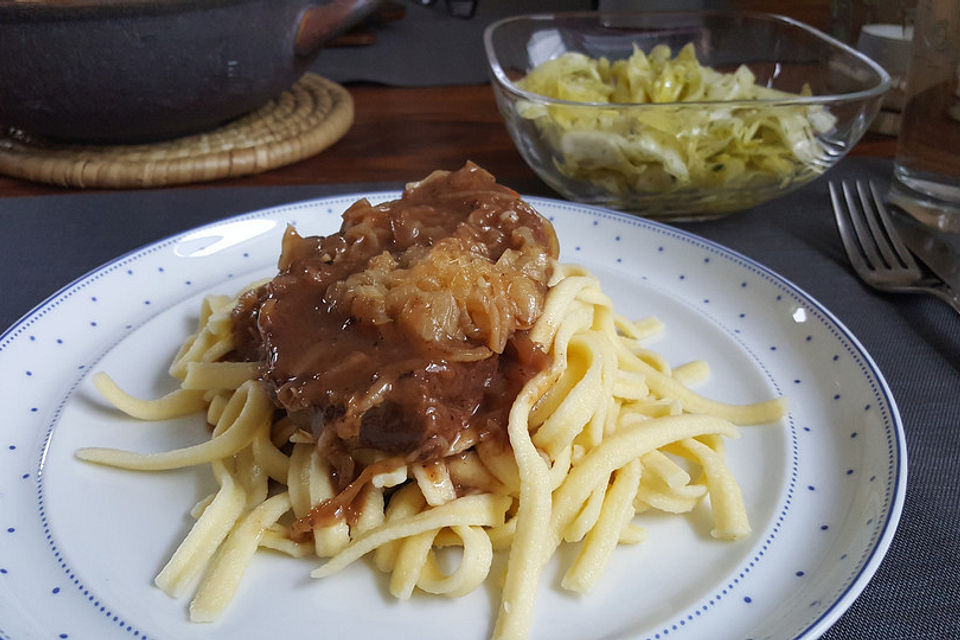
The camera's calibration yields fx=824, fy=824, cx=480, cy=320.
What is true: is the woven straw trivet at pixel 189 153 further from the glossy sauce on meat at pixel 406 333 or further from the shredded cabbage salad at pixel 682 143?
the glossy sauce on meat at pixel 406 333

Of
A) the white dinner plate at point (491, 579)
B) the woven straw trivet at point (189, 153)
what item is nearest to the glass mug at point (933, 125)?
the white dinner plate at point (491, 579)

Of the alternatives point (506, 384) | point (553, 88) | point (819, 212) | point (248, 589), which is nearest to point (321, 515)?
point (248, 589)

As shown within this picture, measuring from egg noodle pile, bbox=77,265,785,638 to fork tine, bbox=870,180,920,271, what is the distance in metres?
1.34

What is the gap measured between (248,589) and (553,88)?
118 inches

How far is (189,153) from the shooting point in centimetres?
466

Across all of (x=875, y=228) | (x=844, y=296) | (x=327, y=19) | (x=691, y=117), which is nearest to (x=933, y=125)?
(x=875, y=228)

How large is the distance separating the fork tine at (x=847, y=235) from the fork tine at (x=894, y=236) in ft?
0.48

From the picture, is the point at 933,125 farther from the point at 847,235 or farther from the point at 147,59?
the point at 147,59

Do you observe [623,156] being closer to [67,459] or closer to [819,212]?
[819,212]

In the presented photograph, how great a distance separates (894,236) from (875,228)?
3.5 inches

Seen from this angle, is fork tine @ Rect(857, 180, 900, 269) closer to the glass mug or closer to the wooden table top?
the glass mug

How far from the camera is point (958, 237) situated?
381 centimetres

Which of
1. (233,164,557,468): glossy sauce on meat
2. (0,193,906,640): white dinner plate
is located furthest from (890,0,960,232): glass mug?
(233,164,557,468): glossy sauce on meat

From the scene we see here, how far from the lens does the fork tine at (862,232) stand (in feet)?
11.6
